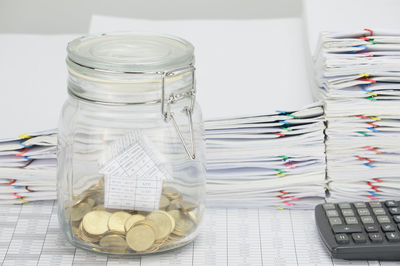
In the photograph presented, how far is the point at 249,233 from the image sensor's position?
794 mm

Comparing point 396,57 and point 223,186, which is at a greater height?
point 396,57

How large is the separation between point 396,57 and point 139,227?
359mm

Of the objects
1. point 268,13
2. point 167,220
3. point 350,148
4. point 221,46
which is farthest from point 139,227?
point 268,13

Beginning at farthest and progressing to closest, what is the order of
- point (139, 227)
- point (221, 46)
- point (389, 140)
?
1. point (221, 46)
2. point (389, 140)
3. point (139, 227)

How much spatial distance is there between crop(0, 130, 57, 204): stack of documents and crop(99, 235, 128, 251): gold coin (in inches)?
5.9

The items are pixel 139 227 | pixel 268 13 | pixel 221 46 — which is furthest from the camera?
pixel 268 13

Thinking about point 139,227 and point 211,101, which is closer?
point 139,227

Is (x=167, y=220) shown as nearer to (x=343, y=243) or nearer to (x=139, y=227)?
(x=139, y=227)

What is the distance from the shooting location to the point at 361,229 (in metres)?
0.74

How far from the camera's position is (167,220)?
0.72 meters

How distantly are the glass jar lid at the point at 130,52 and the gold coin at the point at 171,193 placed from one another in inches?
5.5

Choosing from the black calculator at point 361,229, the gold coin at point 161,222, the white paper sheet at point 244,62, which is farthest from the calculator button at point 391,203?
the gold coin at point 161,222

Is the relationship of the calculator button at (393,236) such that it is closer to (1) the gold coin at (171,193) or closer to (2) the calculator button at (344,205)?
(2) the calculator button at (344,205)

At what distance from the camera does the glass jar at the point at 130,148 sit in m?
0.68
